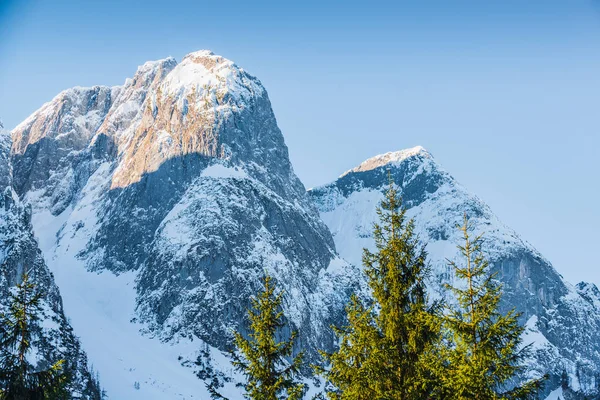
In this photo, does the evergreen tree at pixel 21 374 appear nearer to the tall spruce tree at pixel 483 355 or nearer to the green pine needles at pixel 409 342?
the green pine needles at pixel 409 342

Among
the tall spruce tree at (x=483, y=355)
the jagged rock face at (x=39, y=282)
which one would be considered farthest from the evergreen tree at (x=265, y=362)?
the jagged rock face at (x=39, y=282)

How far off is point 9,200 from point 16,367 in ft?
599

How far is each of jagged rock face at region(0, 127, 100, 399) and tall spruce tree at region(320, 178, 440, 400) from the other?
146 meters

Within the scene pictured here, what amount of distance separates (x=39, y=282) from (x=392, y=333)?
167471 millimetres

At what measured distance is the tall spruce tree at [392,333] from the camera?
682 inches

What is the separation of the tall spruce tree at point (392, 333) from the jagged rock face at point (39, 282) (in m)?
146

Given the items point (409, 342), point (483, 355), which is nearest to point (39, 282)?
point (409, 342)

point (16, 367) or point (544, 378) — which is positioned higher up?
point (544, 378)

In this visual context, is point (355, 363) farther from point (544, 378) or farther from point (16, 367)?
point (16, 367)

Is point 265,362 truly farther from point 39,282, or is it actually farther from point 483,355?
point 39,282

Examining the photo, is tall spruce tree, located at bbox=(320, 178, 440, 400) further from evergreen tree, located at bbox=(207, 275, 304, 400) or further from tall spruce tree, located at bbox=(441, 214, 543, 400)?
evergreen tree, located at bbox=(207, 275, 304, 400)

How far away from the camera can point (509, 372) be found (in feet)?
53.6

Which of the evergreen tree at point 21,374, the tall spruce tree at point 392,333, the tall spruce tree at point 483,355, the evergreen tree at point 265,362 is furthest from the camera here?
the evergreen tree at point 265,362

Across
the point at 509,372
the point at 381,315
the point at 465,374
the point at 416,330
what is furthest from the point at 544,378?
the point at 381,315
